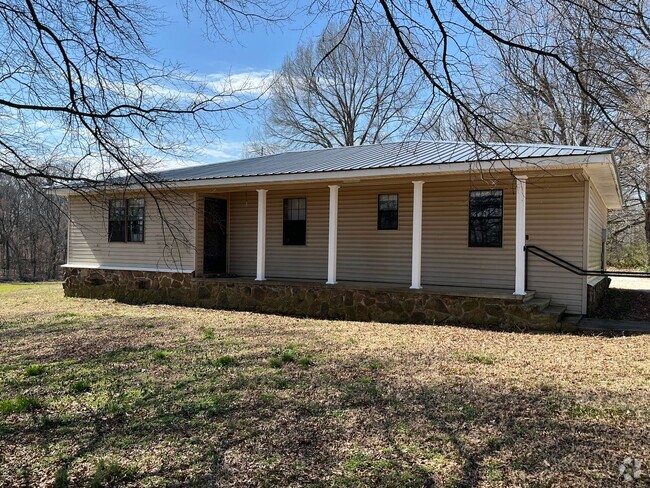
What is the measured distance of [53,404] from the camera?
4.23m

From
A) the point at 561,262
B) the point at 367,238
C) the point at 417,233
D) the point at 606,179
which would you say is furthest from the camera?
the point at 367,238

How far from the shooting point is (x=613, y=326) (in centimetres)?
797

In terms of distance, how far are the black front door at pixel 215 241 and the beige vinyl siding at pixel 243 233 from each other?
169 mm

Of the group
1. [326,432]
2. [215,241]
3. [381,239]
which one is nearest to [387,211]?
[381,239]

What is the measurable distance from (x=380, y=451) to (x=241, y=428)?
1071 mm

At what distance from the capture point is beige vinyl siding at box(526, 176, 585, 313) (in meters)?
8.80

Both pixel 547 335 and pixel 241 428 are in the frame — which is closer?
pixel 241 428


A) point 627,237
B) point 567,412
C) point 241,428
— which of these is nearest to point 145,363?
point 241,428

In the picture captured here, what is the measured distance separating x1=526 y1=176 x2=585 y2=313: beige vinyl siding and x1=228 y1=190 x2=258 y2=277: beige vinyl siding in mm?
6431

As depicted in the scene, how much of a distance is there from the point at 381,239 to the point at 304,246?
6.31 ft

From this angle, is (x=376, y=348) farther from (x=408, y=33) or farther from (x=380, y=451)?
(x=408, y=33)

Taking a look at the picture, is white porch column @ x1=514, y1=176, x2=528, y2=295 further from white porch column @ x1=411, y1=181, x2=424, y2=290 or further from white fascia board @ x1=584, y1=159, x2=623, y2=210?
white porch column @ x1=411, y1=181, x2=424, y2=290

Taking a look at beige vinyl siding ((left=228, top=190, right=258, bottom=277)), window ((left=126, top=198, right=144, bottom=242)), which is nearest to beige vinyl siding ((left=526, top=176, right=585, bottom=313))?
beige vinyl siding ((left=228, top=190, right=258, bottom=277))

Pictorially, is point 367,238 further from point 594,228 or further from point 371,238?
point 594,228
